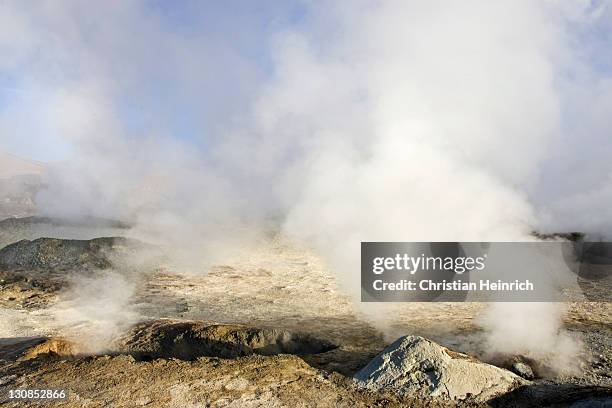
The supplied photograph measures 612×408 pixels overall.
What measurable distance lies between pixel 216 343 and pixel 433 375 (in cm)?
359

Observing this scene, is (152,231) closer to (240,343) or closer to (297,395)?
(240,343)

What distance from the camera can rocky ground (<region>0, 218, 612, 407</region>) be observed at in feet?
17.9

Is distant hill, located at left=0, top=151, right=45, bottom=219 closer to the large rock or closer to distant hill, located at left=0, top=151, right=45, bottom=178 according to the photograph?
distant hill, located at left=0, top=151, right=45, bottom=178

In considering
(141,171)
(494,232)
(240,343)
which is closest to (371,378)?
(240,343)

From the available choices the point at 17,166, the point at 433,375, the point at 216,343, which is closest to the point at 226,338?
the point at 216,343

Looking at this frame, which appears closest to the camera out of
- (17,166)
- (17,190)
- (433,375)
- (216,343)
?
(433,375)

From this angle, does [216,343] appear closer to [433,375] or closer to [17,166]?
[433,375]

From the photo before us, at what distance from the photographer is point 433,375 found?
18.4 ft

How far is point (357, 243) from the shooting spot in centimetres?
1283

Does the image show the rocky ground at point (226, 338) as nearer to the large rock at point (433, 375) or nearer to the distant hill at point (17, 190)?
the large rock at point (433, 375)

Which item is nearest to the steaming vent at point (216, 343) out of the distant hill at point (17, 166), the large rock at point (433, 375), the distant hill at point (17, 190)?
the large rock at point (433, 375)

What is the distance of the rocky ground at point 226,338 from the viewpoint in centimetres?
546

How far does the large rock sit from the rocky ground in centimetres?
7

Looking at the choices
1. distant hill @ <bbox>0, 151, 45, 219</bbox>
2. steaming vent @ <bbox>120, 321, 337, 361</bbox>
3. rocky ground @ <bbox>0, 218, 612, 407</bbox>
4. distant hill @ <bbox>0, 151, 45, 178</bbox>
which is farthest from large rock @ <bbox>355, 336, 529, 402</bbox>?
distant hill @ <bbox>0, 151, 45, 178</bbox>
